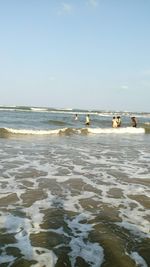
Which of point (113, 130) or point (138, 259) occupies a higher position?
point (138, 259)

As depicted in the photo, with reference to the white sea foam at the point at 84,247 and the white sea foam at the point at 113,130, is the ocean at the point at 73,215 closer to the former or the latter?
the white sea foam at the point at 84,247

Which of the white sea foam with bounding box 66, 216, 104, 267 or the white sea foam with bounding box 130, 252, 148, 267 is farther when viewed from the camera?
the white sea foam with bounding box 66, 216, 104, 267

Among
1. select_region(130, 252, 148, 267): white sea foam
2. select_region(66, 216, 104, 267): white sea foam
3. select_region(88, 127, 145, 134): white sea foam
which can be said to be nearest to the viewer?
select_region(130, 252, 148, 267): white sea foam

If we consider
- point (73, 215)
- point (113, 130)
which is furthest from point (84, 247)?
point (113, 130)

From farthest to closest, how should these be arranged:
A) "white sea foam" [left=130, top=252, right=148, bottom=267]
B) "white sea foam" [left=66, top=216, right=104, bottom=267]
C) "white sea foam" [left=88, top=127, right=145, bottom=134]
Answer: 1. "white sea foam" [left=88, top=127, right=145, bottom=134]
2. "white sea foam" [left=66, top=216, right=104, bottom=267]
3. "white sea foam" [left=130, top=252, right=148, bottom=267]

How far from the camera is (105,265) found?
4.90 m

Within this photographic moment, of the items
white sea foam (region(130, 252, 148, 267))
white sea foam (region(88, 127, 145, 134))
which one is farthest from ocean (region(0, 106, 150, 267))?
white sea foam (region(88, 127, 145, 134))

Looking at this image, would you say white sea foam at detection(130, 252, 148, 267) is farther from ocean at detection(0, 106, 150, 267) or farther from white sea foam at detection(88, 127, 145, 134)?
white sea foam at detection(88, 127, 145, 134)

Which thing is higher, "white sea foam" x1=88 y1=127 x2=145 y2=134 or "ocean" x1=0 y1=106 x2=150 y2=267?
"ocean" x1=0 y1=106 x2=150 y2=267

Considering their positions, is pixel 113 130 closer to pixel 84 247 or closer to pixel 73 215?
pixel 73 215

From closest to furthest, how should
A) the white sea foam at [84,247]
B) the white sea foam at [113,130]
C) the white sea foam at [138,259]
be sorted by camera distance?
1. the white sea foam at [138,259]
2. the white sea foam at [84,247]
3. the white sea foam at [113,130]

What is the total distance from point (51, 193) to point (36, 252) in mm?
3516

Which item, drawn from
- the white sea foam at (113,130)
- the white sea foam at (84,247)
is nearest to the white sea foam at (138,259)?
the white sea foam at (84,247)

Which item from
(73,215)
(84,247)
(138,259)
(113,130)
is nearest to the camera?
(138,259)
